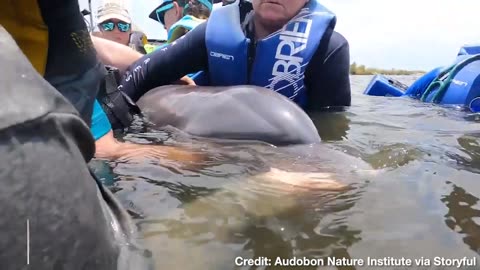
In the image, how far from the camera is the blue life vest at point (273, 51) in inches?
109

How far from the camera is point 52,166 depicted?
695 mm

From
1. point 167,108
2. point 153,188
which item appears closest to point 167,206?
point 153,188

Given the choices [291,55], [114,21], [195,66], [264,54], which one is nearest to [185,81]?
[195,66]

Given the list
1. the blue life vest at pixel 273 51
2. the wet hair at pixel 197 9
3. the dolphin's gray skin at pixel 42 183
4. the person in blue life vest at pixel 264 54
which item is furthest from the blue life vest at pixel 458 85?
the dolphin's gray skin at pixel 42 183

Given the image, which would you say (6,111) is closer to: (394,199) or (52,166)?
(52,166)

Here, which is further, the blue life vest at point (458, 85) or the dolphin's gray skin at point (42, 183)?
the blue life vest at point (458, 85)

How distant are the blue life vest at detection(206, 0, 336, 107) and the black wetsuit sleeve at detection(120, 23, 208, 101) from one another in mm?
68

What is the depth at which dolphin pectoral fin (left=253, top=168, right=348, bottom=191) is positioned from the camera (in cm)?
147

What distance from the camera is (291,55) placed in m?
2.77

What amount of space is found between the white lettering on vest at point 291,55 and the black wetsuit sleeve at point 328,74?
0.11 meters

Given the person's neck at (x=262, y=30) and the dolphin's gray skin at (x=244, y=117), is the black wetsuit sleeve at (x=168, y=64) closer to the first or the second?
the person's neck at (x=262, y=30)

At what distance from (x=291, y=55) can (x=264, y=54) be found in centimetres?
15

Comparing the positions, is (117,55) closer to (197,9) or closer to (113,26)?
(197,9)

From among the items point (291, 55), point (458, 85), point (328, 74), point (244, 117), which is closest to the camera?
point (244, 117)
